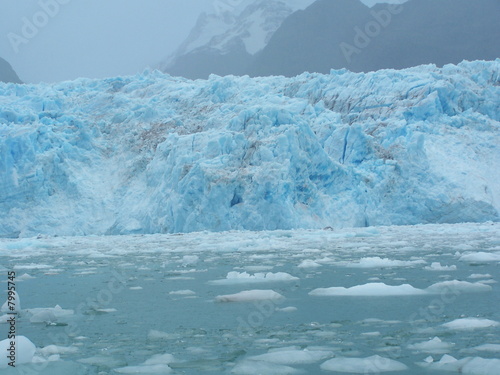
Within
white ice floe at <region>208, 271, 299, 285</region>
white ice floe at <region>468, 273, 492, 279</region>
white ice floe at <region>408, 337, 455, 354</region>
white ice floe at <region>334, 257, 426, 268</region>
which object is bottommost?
white ice floe at <region>334, 257, 426, 268</region>

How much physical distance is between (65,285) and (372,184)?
15464 mm

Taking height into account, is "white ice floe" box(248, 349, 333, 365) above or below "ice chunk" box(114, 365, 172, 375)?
below

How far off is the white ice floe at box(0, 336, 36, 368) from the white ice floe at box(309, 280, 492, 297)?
2.76 metres

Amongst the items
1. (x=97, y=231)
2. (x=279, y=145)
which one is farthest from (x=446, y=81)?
(x=97, y=231)

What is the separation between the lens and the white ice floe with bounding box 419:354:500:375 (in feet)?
8.55

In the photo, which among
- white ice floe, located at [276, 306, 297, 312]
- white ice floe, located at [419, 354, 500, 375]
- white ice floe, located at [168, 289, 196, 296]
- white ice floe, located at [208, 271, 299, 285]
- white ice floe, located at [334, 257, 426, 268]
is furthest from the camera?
white ice floe, located at [334, 257, 426, 268]

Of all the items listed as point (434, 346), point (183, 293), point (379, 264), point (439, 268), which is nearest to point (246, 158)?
point (379, 264)

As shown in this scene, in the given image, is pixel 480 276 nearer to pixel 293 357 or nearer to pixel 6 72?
pixel 293 357

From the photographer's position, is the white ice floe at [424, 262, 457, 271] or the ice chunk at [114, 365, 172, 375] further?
the white ice floe at [424, 262, 457, 271]

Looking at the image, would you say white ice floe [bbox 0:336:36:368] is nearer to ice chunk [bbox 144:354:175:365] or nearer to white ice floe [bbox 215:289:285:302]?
ice chunk [bbox 144:354:175:365]

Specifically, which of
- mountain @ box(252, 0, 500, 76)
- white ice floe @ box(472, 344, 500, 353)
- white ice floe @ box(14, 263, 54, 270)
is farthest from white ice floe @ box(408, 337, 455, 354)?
mountain @ box(252, 0, 500, 76)

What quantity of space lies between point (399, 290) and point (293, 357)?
221 centimetres

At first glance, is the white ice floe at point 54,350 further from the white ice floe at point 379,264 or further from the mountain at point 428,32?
the mountain at point 428,32

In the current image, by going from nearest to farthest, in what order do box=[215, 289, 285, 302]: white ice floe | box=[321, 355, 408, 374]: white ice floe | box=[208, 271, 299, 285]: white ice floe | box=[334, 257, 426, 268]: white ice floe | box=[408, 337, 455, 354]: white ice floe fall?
1. box=[321, 355, 408, 374]: white ice floe
2. box=[408, 337, 455, 354]: white ice floe
3. box=[215, 289, 285, 302]: white ice floe
4. box=[208, 271, 299, 285]: white ice floe
5. box=[334, 257, 426, 268]: white ice floe
